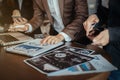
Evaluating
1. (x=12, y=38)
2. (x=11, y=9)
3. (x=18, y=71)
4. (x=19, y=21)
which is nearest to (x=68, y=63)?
(x=18, y=71)

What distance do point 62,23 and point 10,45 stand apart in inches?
22.4

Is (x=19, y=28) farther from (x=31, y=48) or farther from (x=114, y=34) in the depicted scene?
(x=114, y=34)

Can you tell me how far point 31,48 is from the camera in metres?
1.26

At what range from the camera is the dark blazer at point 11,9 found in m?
2.11

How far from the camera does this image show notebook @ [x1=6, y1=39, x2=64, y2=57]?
120cm

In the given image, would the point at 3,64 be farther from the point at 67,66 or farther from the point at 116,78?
the point at 116,78

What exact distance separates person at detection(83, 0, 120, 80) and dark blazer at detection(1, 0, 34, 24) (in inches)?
34.7

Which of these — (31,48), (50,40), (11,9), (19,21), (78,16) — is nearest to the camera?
(31,48)

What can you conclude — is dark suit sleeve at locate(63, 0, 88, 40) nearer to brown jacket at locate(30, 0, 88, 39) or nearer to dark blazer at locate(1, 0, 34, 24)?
brown jacket at locate(30, 0, 88, 39)

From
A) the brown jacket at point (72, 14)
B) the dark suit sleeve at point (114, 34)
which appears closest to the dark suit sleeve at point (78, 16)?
the brown jacket at point (72, 14)

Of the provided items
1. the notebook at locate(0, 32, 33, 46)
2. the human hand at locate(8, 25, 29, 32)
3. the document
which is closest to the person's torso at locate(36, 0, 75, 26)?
the human hand at locate(8, 25, 29, 32)

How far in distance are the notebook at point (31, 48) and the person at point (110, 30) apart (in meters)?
0.24

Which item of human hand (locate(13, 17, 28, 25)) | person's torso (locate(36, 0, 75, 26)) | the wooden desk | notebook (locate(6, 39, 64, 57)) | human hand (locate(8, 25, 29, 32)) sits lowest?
the wooden desk

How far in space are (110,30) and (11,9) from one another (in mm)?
1247
